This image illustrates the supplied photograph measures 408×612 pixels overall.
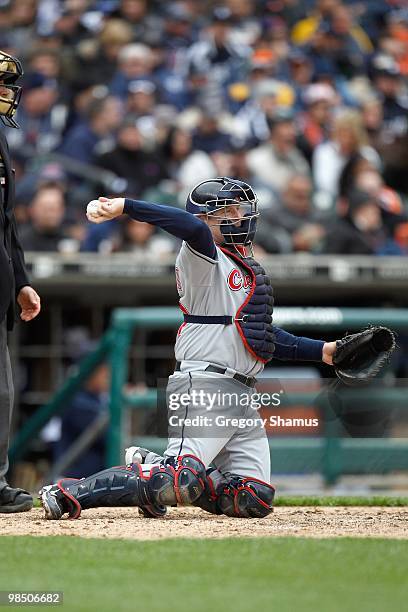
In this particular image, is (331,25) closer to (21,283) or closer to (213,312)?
(21,283)

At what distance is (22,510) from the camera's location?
5.37 meters

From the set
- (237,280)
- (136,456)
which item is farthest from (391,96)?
(136,456)

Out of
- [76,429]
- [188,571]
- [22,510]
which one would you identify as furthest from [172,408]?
[76,429]

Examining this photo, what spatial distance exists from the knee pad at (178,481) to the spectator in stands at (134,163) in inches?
245

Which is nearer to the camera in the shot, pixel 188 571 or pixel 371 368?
pixel 188 571

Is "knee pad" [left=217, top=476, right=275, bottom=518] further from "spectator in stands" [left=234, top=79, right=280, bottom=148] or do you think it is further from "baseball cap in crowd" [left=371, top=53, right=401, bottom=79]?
"baseball cap in crowd" [left=371, top=53, right=401, bottom=79]

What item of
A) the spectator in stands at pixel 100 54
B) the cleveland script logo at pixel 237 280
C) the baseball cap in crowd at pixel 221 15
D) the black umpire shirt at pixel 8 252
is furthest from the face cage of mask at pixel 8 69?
the baseball cap in crowd at pixel 221 15

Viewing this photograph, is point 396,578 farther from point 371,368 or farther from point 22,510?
point 22,510

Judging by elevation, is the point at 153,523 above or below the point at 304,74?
below

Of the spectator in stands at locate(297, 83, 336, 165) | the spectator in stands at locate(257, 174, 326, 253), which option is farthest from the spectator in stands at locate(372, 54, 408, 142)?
the spectator in stands at locate(257, 174, 326, 253)

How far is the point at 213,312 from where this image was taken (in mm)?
5145

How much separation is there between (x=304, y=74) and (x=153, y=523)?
9339mm

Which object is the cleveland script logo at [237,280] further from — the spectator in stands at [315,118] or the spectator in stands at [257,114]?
the spectator in stands at [257,114]

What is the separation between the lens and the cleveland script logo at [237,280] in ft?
17.0
